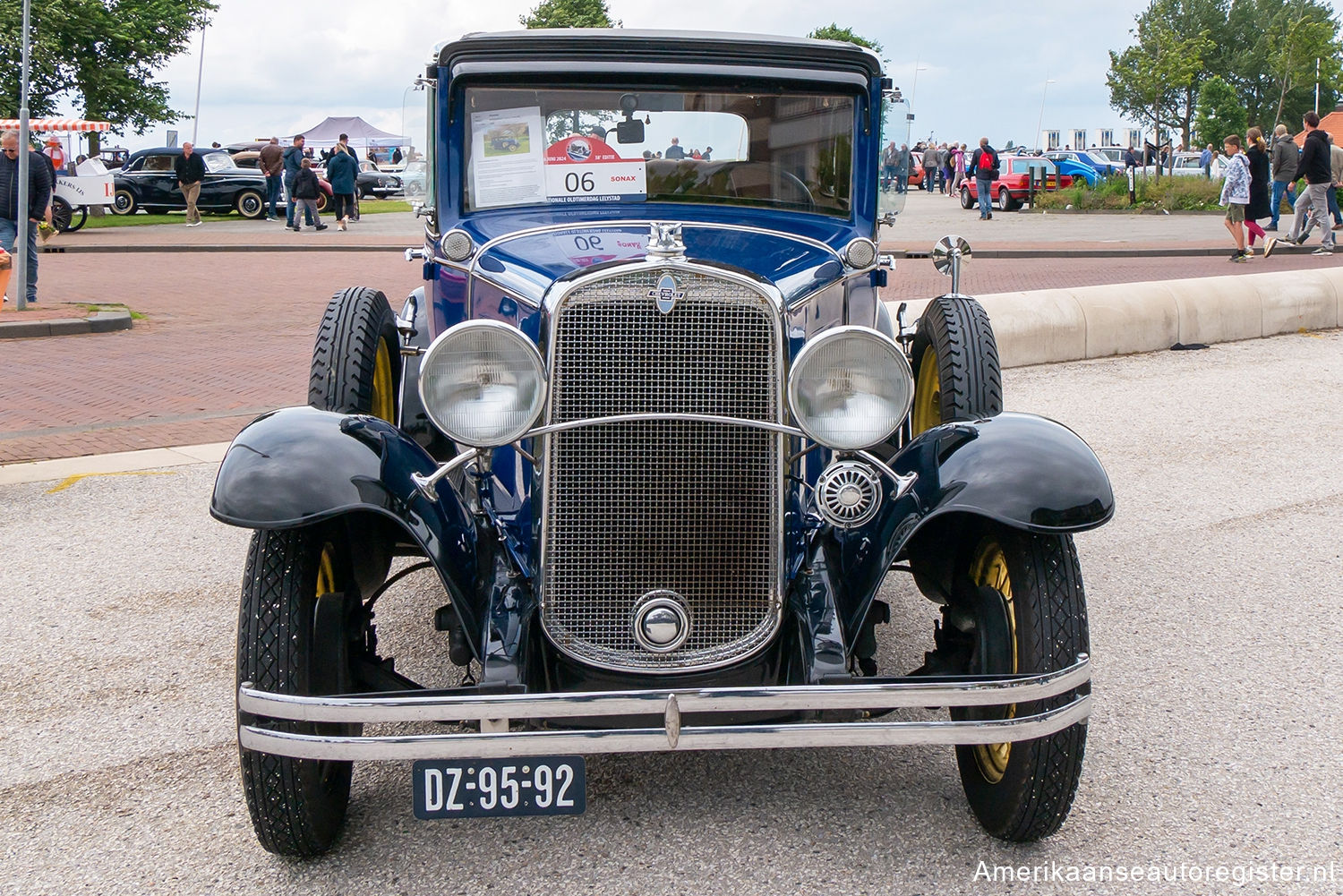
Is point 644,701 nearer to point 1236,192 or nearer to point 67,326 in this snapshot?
point 67,326

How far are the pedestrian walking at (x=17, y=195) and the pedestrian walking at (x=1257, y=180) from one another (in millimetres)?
14434

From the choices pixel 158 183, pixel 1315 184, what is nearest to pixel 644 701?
pixel 1315 184

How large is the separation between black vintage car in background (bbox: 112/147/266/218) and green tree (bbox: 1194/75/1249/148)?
37.3 m

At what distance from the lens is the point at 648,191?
3.98 metres

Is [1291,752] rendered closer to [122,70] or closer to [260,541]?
[260,541]

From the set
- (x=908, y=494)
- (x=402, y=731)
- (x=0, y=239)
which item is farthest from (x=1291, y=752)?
(x=0, y=239)

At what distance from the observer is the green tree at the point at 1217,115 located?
50469mm

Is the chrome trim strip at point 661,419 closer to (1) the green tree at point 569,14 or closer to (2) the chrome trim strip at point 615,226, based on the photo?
(2) the chrome trim strip at point 615,226

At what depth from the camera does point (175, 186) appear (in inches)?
1131

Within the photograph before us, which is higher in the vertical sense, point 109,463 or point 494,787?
point 494,787

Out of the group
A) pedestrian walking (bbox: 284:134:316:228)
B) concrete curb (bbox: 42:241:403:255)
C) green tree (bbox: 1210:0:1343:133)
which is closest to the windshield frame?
concrete curb (bbox: 42:241:403:255)

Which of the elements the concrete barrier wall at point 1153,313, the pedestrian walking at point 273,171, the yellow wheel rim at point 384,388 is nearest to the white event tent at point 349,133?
the pedestrian walking at point 273,171

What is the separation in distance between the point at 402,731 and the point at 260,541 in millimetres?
880

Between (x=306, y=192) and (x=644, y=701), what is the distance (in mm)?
22804
